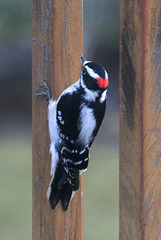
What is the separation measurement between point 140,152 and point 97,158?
582 centimetres

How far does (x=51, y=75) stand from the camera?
1917 mm

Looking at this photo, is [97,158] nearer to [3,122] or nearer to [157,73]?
[3,122]

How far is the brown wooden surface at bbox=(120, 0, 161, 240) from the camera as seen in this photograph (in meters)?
1.59

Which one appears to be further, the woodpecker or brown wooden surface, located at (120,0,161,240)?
the woodpecker

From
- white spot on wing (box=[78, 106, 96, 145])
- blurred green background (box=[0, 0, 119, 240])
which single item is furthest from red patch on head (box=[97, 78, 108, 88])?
blurred green background (box=[0, 0, 119, 240])

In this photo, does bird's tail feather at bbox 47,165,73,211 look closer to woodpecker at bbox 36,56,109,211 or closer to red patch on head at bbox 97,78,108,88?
woodpecker at bbox 36,56,109,211

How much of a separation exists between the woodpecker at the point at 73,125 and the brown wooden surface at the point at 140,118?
0.32m

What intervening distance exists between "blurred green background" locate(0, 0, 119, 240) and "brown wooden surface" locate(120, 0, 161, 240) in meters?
3.50

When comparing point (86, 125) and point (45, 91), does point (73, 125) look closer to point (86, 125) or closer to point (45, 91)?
point (86, 125)

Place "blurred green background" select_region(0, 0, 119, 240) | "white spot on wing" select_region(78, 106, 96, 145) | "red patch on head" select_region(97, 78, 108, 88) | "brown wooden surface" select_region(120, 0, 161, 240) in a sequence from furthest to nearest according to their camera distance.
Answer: "blurred green background" select_region(0, 0, 119, 240)
"white spot on wing" select_region(78, 106, 96, 145)
"red patch on head" select_region(97, 78, 108, 88)
"brown wooden surface" select_region(120, 0, 161, 240)

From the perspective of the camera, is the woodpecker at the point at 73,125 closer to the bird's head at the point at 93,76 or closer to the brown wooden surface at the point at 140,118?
the bird's head at the point at 93,76

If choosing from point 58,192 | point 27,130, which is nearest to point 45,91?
point 58,192

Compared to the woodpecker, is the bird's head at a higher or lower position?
higher

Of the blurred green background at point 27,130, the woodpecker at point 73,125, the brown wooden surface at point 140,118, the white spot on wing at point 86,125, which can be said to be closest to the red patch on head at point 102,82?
the woodpecker at point 73,125
